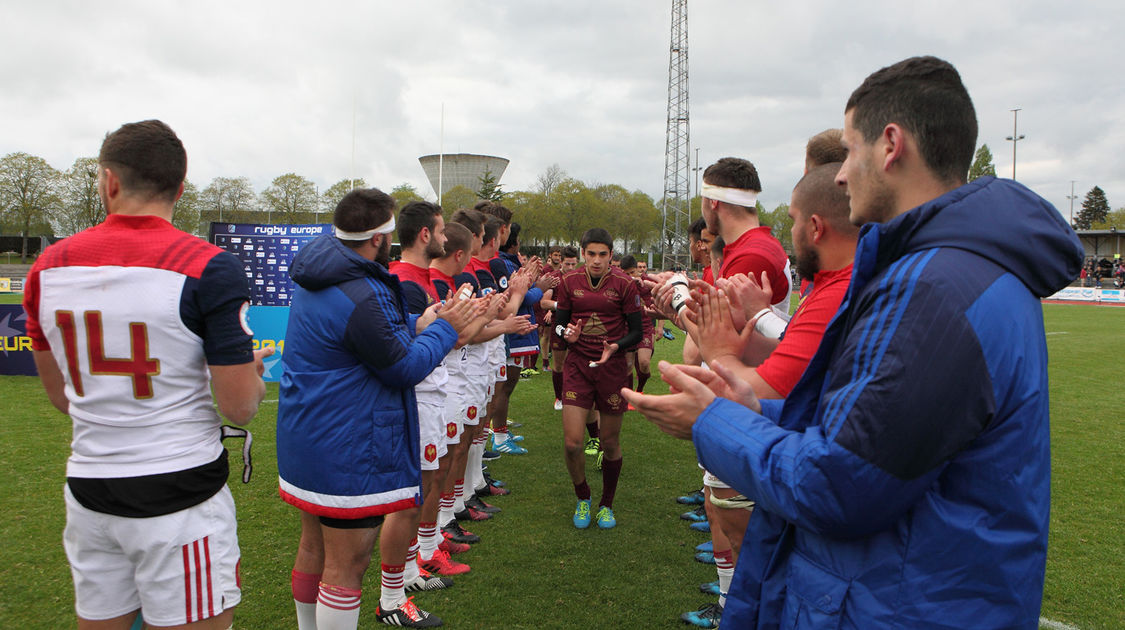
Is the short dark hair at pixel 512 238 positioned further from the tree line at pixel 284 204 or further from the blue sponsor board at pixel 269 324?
the tree line at pixel 284 204

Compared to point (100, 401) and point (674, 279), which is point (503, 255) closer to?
point (674, 279)

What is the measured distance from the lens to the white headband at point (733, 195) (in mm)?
3578

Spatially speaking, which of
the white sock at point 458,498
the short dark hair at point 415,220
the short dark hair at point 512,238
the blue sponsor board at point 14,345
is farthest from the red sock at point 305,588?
the blue sponsor board at point 14,345

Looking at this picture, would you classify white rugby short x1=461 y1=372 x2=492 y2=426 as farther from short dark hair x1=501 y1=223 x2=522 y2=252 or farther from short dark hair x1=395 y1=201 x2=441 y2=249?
short dark hair x1=501 y1=223 x2=522 y2=252

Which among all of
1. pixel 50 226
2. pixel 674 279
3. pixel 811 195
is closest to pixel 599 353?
pixel 674 279

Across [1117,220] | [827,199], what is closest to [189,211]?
[827,199]

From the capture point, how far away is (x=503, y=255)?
7.82 metres

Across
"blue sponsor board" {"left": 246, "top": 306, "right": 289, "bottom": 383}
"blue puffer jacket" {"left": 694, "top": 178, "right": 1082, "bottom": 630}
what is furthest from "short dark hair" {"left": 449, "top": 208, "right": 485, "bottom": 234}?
"blue sponsor board" {"left": 246, "top": 306, "right": 289, "bottom": 383}

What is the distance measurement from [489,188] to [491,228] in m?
50.5

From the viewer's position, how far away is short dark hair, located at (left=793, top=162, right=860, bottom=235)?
7.36ft

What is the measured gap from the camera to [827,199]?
7.37 feet

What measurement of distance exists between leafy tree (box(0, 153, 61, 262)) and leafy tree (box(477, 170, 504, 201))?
31728 mm

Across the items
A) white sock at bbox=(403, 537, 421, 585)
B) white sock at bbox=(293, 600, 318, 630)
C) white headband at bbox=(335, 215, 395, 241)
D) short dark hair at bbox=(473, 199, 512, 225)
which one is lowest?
white sock at bbox=(403, 537, 421, 585)

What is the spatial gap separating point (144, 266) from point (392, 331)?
41.2 inches
